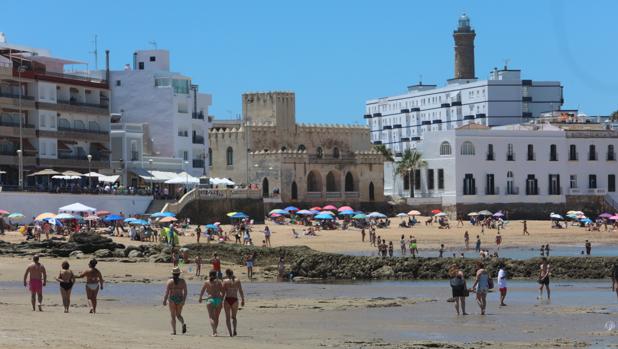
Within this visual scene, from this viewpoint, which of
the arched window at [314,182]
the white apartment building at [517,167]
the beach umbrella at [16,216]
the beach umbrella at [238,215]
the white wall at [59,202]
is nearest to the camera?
the beach umbrella at [16,216]

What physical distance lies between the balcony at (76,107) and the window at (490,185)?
1080 inches

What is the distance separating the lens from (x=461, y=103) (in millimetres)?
125875

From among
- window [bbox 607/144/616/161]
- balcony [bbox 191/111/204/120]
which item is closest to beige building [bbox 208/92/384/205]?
balcony [bbox 191/111/204/120]

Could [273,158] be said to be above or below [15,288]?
above

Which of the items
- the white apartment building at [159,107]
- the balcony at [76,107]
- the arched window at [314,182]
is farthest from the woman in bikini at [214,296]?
the arched window at [314,182]

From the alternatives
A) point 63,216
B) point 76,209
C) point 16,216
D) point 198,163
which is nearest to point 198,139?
point 198,163

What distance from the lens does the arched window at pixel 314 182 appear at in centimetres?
8650

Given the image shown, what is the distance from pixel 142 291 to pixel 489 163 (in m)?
55.6

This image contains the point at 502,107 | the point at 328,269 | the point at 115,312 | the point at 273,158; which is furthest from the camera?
the point at 502,107

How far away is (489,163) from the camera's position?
3401 inches

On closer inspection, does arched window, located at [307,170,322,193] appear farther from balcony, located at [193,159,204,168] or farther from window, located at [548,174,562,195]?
window, located at [548,174,562,195]

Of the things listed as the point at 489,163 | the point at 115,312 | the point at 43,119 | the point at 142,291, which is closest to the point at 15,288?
the point at 142,291

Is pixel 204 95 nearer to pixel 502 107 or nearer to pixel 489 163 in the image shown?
pixel 489 163

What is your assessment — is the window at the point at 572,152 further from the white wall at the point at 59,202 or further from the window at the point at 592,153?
the white wall at the point at 59,202
